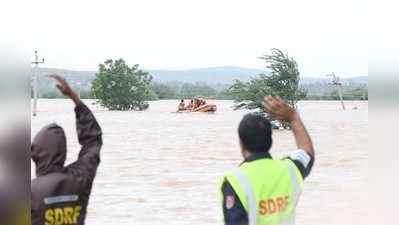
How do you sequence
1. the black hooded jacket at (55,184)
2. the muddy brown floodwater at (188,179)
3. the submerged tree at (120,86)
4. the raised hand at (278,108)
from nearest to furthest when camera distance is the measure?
the black hooded jacket at (55,184)
the raised hand at (278,108)
the muddy brown floodwater at (188,179)
the submerged tree at (120,86)

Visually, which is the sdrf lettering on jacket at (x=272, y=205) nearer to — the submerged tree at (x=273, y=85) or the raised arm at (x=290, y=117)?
the raised arm at (x=290, y=117)

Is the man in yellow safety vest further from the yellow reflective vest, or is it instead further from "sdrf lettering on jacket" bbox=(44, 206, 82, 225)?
"sdrf lettering on jacket" bbox=(44, 206, 82, 225)

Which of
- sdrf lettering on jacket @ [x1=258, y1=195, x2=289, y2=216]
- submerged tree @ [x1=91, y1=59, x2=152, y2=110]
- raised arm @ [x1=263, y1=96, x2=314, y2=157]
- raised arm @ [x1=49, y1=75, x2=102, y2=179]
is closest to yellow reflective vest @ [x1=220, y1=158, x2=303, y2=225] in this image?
sdrf lettering on jacket @ [x1=258, y1=195, x2=289, y2=216]

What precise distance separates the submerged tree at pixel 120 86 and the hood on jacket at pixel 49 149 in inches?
1542

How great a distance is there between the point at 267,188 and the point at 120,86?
4118 cm

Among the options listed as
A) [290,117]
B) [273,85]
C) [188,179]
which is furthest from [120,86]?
[290,117]

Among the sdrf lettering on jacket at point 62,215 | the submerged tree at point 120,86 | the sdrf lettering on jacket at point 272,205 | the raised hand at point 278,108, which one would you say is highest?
the raised hand at point 278,108

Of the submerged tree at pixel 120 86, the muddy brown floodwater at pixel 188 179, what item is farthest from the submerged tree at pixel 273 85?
the submerged tree at pixel 120 86

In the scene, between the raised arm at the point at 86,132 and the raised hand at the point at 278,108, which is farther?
the raised hand at the point at 278,108

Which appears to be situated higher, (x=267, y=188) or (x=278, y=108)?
(x=278, y=108)

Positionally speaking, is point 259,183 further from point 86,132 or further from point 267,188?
point 86,132

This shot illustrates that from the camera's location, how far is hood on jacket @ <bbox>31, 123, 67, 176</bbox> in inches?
65.6

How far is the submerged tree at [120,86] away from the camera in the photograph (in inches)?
1650

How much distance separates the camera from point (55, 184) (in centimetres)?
167
